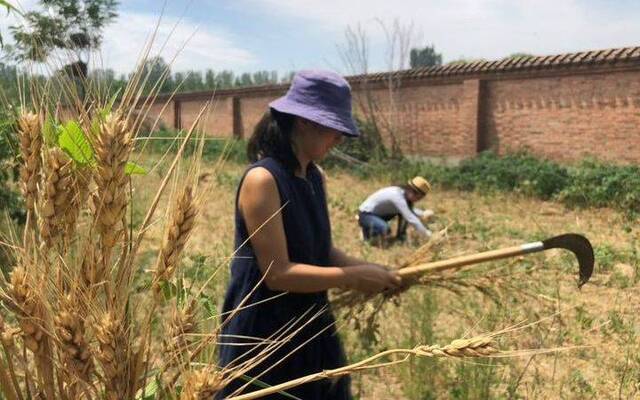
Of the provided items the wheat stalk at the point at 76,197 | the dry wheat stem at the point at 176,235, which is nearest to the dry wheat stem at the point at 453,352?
the dry wheat stem at the point at 176,235

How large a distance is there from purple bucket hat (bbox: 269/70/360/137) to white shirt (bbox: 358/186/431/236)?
18.0 feet

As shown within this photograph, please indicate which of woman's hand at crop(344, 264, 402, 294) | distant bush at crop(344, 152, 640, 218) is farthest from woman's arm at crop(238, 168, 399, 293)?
distant bush at crop(344, 152, 640, 218)

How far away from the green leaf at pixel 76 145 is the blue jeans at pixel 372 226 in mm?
6916

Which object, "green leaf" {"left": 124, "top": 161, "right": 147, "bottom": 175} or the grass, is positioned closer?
"green leaf" {"left": 124, "top": 161, "right": 147, "bottom": 175}

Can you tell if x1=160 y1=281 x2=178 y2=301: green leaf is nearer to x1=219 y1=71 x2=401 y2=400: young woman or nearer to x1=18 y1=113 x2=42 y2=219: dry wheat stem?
x1=18 y1=113 x2=42 y2=219: dry wheat stem

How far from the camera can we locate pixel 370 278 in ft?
6.40

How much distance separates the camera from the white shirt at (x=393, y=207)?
735 centimetres

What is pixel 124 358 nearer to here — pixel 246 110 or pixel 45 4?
pixel 45 4

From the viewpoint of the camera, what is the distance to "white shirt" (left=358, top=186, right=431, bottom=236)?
7.35 meters

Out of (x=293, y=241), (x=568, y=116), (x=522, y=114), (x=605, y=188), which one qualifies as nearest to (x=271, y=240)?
(x=293, y=241)

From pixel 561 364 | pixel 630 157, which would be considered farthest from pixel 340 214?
pixel 561 364

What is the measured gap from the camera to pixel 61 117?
2.81 feet

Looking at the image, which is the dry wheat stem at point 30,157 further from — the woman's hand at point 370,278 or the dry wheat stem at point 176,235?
the woman's hand at point 370,278

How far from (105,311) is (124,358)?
55mm
